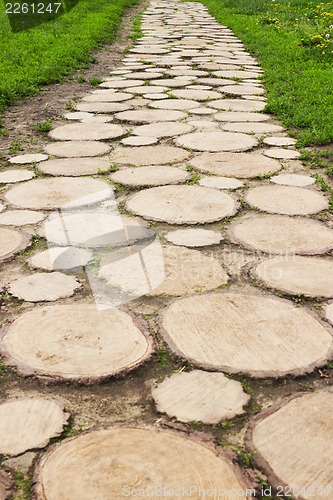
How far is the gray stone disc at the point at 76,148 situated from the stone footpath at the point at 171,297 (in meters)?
0.02

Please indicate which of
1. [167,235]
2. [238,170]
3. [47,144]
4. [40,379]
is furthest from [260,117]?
[40,379]

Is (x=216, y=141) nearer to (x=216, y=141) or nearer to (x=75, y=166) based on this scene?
(x=216, y=141)

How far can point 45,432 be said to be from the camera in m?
1.13

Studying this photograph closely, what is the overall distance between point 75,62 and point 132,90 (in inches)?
54.9

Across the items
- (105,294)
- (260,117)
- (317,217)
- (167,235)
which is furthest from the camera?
(260,117)

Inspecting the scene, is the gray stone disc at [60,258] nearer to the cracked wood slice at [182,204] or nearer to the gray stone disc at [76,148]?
the cracked wood slice at [182,204]

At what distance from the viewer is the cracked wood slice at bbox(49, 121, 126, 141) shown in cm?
342

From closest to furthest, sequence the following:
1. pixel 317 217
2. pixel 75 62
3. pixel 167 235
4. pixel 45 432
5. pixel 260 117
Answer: pixel 45 432
pixel 167 235
pixel 317 217
pixel 260 117
pixel 75 62

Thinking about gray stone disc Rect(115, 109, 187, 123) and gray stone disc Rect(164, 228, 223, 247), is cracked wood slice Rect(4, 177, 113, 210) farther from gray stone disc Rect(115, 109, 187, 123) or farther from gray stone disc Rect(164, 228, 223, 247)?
gray stone disc Rect(115, 109, 187, 123)

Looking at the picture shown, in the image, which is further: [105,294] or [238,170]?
[238,170]

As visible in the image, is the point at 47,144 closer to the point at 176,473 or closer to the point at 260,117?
the point at 260,117

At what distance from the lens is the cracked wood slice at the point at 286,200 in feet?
7.63

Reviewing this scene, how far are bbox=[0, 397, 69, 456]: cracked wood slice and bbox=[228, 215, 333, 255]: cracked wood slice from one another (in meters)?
1.10

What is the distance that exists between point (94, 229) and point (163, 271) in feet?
1.50
